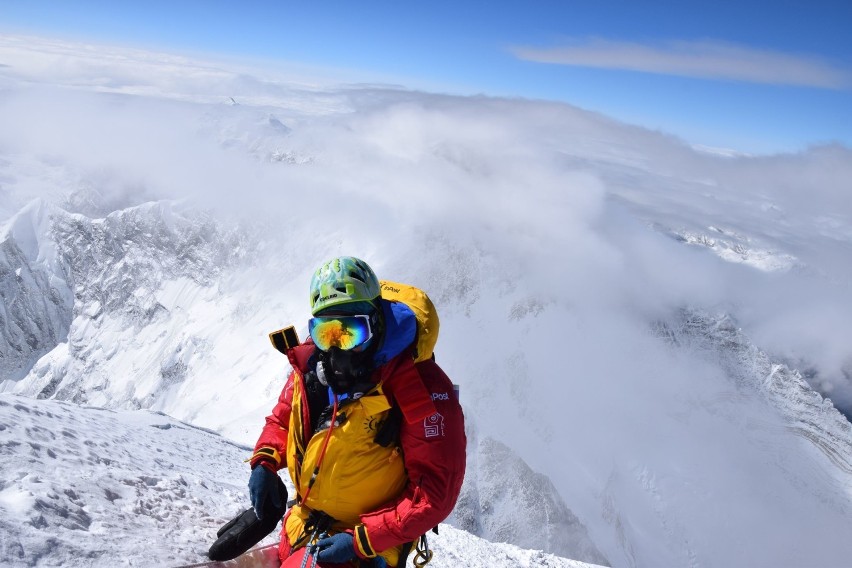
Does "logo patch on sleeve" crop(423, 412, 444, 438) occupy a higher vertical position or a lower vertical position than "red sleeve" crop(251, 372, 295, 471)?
higher

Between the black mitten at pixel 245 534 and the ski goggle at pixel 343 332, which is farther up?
the ski goggle at pixel 343 332

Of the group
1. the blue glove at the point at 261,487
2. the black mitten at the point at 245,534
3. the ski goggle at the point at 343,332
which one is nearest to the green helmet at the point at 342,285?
the ski goggle at the point at 343,332

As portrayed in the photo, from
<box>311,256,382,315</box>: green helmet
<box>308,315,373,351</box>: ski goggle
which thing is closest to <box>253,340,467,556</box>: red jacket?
<box>308,315,373,351</box>: ski goggle

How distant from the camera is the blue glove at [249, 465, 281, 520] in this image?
198 inches

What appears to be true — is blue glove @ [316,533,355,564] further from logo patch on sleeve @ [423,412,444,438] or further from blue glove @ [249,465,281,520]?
logo patch on sleeve @ [423,412,444,438]

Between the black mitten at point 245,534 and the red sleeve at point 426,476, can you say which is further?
the black mitten at point 245,534

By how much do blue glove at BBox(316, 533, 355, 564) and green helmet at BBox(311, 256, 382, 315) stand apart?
1991mm

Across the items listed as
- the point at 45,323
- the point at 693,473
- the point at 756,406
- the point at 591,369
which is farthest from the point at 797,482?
the point at 45,323

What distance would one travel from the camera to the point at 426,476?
4.38m

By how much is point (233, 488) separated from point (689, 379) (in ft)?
559

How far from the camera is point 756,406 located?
6294 inches

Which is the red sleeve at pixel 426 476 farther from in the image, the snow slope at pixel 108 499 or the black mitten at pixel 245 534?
the snow slope at pixel 108 499

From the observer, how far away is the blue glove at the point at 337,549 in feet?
14.7

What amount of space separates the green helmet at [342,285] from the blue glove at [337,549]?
6.53ft
